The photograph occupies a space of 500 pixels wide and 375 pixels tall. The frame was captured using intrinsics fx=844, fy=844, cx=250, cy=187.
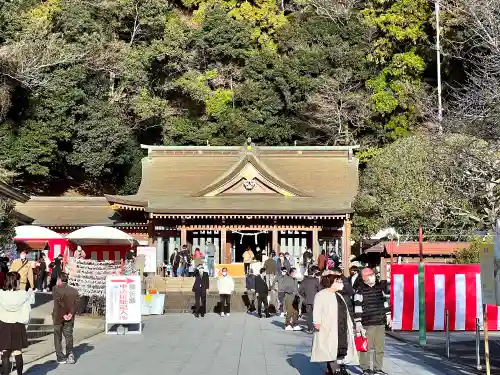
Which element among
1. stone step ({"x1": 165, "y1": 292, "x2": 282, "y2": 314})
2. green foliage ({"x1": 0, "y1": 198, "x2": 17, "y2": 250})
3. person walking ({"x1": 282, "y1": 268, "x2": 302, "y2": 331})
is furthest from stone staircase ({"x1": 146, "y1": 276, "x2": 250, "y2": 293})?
green foliage ({"x1": 0, "y1": 198, "x2": 17, "y2": 250})

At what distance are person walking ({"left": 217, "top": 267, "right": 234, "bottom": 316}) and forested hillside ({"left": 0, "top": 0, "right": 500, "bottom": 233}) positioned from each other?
73.2 feet

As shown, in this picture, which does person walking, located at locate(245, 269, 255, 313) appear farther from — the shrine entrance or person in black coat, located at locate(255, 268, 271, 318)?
the shrine entrance

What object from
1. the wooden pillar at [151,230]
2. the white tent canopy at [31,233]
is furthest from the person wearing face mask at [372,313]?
the wooden pillar at [151,230]

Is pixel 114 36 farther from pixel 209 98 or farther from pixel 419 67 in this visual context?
pixel 419 67

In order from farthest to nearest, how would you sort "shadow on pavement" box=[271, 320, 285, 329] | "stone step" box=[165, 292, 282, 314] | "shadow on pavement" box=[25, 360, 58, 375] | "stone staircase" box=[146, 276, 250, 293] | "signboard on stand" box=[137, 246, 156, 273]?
1. "signboard on stand" box=[137, 246, 156, 273]
2. "stone staircase" box=[146, 276, 250, 293]
3. "stone step" box=[165, 292, 282, 314]
4. "shadow on pavement" box=[271, 320, 285, 329]
5. "shadow on pavement" box=[25, 360, 58, 375]

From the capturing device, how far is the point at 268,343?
18.0 metres

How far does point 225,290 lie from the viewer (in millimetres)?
26016

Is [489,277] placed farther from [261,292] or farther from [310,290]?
[261,292]

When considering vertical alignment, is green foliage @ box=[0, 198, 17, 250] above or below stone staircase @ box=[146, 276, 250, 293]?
above

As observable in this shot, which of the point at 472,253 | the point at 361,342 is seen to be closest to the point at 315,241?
the point at 472,253

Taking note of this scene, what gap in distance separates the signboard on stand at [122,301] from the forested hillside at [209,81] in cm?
2669

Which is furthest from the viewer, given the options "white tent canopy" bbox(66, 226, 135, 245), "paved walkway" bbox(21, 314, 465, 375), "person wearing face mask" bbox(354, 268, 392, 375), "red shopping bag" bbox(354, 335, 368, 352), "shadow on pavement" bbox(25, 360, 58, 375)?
"white tent canopy" bbox(66, 226, 135, 245)

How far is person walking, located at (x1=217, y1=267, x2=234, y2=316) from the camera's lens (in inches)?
1016

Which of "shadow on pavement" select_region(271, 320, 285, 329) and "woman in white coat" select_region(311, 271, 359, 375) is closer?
"woman in white coat" select_region(311, 271, 359, 375)
